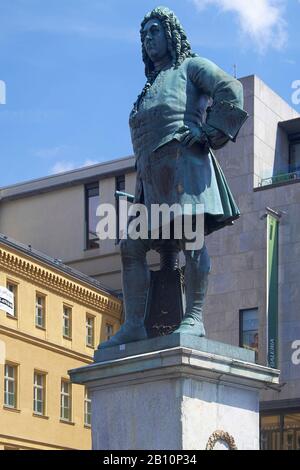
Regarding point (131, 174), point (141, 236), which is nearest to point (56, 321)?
point (131, 174)

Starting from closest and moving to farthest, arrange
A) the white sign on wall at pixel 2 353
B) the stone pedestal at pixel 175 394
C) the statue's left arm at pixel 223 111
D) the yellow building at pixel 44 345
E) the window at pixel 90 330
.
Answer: the stone pedestal at pixel 175 394, the statue's left arm at pixel 223 111, the white sign on wall at pixel 2 353, the yellow building at pixel 44 345, the window at pixel 90 330

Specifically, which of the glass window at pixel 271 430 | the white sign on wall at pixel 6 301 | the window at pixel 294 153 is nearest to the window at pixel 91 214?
the white sign on wall at pixel 6 301

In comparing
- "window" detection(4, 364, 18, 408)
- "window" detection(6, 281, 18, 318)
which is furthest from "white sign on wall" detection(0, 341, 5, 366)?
"window" detection(6, 281, 18, 318)

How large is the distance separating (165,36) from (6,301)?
1781 inches

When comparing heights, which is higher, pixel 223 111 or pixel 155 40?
pixel 155 40

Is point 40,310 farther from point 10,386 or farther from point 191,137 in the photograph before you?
point 191,137

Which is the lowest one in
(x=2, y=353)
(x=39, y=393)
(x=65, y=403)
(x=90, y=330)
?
(x=65, y=403)

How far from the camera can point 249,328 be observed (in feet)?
172

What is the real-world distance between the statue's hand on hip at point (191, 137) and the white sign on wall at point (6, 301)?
148 feet

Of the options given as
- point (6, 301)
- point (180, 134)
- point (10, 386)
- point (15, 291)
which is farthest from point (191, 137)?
point (15, 291)

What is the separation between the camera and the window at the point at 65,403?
200 ft

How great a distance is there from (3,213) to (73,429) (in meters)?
18.8

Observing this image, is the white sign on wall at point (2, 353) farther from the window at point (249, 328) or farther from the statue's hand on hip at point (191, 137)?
the statue's hand on hip at point (191, 137)

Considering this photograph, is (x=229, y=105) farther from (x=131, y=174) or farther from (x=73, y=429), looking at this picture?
(x=131, y=174)
